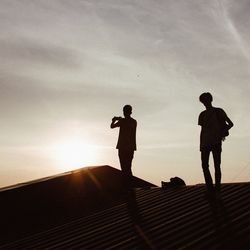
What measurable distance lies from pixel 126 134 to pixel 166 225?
9.73ft

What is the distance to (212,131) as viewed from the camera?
21.4 ft

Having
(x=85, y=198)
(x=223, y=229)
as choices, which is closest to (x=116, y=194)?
(x=85, y=198)

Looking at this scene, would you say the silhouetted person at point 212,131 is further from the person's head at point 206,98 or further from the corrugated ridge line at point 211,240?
the corrugated ridge line at point 211,240

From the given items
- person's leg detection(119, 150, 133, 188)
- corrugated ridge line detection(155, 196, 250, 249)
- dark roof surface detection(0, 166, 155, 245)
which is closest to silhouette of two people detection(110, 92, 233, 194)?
corrugated ridge line detection(155, 196, 250, 249)

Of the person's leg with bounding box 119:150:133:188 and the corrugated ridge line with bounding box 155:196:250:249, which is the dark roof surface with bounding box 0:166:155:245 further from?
the corrugated ridge line with bounding box 155:196:250:249

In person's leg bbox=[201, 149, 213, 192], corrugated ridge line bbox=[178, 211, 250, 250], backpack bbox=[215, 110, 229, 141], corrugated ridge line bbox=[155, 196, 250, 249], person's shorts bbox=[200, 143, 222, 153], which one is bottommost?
corrugated ridge line bbox=[178, 211, 250, 250]

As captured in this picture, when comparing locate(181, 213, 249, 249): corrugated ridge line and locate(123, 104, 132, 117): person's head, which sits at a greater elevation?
locate(123, 104, 132, 117): person's head

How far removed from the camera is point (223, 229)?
451 centimetres

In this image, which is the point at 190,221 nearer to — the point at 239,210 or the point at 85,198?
the point at 239,210

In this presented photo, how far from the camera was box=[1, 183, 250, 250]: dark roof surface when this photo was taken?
14.4ft

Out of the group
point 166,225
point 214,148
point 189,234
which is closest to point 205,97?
point 214,148

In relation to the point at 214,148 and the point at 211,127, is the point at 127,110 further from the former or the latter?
the point at 214,148

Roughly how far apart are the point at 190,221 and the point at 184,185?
138 inches

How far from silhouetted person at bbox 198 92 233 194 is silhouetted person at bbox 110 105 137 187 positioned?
5.93 feet
